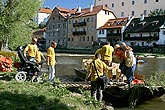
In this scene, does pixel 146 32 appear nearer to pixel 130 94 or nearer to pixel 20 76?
pixel 130 94

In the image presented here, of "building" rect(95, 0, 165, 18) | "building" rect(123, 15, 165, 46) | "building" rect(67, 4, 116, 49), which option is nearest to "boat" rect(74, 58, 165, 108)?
"building" rect(123, 15, 165, 46)

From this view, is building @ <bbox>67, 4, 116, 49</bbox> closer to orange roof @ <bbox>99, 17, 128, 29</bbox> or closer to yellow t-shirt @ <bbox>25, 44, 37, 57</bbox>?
orange roof @ <bbox>99, 17, 128, 29</bbox>

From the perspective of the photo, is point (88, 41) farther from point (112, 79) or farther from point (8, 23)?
point (112, 79)

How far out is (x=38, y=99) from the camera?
31.2 feet

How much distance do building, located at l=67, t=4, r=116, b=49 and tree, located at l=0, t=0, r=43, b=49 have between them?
54902mm

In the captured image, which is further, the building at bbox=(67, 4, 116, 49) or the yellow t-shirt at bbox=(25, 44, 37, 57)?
the building at bbox=(67, 4, 116, 49)

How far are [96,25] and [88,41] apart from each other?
21.1 ft

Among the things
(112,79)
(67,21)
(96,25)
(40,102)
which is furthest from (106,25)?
(40,102)

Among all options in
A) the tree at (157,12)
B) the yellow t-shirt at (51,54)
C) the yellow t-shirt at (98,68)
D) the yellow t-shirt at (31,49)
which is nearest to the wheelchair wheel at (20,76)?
the yellow t-shirt at (31,49)

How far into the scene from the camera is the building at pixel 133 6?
89.6m

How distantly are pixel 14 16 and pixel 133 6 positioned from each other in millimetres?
71125

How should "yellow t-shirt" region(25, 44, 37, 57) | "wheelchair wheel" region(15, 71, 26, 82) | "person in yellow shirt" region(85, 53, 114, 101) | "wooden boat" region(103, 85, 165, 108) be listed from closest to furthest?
"person in yellow shirt" region(85, 53, 114, 101), "wooden boat" region(103, 85, 165, 108), "wheelchair wheel" region(15, 71, 26, 82), "yellow t-shirt" region(25, 44, 37, 57)

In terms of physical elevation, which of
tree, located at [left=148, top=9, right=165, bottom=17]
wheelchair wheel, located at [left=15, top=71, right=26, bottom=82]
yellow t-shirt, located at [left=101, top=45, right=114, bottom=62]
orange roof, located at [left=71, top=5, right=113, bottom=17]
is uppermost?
orange roof, located at [left=71, top=5, right=113, bottom=17]

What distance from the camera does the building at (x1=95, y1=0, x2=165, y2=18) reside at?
89619 millimetres
